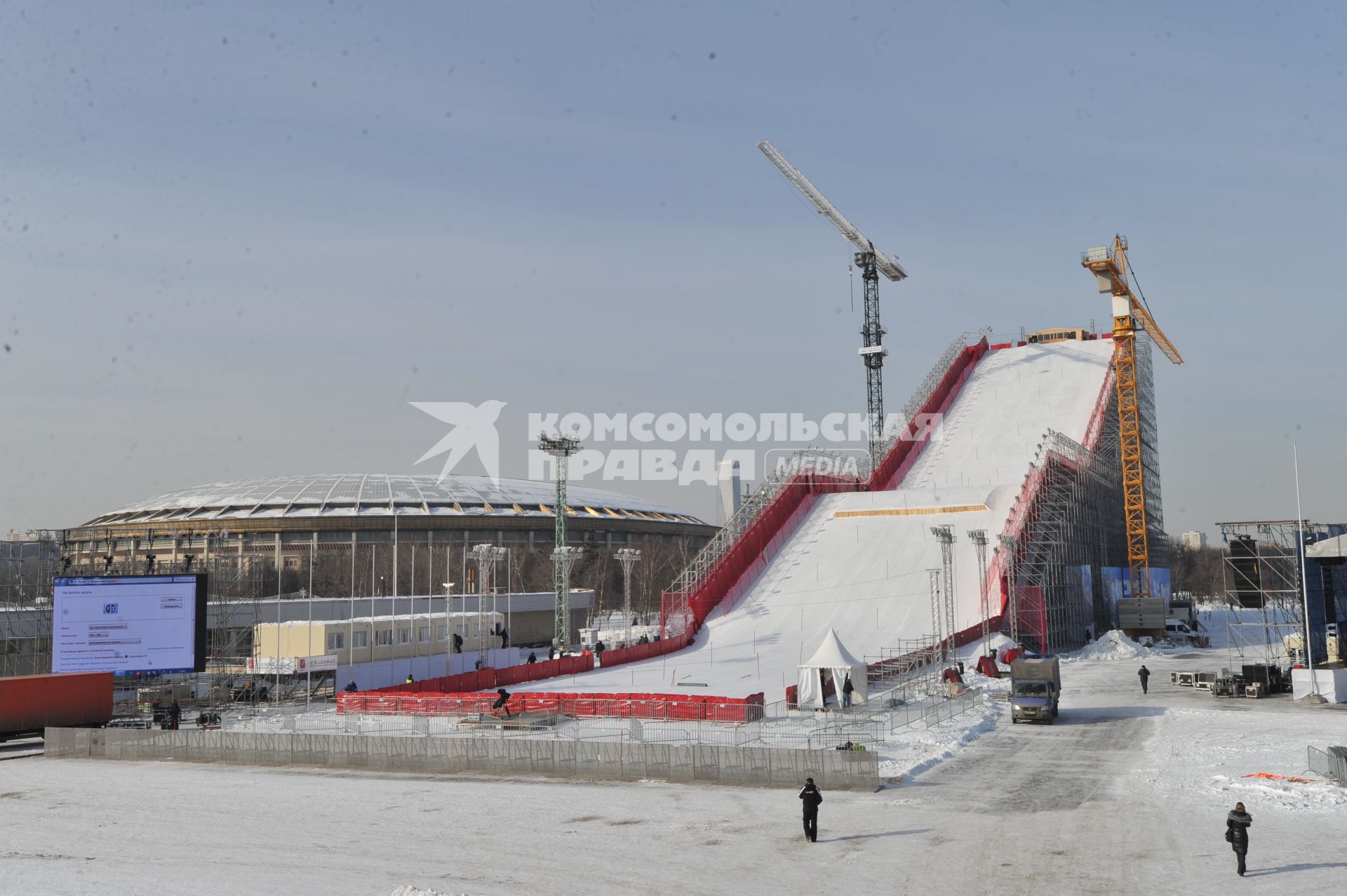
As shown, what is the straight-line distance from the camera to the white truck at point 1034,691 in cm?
2780

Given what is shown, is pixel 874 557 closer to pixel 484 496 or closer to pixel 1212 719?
pixel 1212 719

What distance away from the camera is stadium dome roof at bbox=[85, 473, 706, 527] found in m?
103

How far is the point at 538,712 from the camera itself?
2808 cm

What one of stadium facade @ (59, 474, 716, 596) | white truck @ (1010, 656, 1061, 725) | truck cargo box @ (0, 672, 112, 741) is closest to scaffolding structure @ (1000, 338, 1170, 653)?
white truck @ (1010, 656, 1061, 725)

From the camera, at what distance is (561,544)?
49.9m

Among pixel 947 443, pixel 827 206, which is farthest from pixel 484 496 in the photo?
pixel 947 443

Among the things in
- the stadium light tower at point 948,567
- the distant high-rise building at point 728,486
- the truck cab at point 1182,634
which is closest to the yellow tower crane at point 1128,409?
the truck cab at point 1182,634

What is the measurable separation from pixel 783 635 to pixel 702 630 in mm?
4456

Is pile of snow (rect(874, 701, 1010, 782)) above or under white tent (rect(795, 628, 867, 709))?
under

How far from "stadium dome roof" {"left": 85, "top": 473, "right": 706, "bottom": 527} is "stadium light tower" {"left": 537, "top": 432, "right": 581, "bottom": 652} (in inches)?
1845

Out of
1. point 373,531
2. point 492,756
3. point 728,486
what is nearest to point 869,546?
point 492,756

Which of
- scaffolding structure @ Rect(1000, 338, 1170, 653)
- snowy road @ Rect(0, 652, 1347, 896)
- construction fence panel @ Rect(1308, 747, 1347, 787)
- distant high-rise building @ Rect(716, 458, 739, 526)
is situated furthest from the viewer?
distant high-rise building @ Rect(716, 458, 739, 526)

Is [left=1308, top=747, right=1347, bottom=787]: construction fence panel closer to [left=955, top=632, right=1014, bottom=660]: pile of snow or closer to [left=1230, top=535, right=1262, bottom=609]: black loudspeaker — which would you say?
[left=955, top=632, right=1014, bottom=660]: pile of snow

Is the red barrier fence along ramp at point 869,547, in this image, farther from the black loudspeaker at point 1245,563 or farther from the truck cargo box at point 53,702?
the truck cargo box at point 53,702
